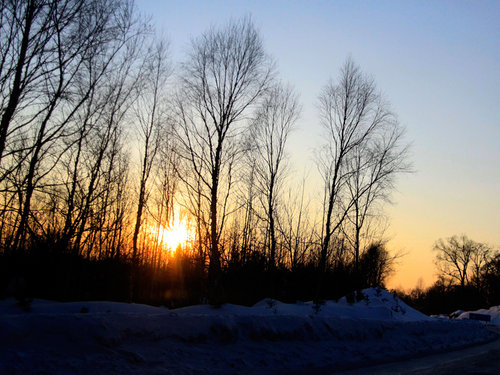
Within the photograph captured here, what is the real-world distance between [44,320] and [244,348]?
310 cm

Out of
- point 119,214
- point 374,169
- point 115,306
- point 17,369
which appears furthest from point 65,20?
point 374,169

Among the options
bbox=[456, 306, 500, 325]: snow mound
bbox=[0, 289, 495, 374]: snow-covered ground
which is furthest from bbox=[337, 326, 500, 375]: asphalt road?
bbox=[456, 306, 500, 325]: snow mound

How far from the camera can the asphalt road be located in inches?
266

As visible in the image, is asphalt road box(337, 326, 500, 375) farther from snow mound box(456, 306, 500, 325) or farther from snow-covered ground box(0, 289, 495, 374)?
snow mound box(456, 306, 500, 325)

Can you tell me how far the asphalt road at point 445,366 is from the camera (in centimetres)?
675

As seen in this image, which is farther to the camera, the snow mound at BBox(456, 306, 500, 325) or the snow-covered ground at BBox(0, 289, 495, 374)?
the snow mound at BBox(456, 306, 500, 325)

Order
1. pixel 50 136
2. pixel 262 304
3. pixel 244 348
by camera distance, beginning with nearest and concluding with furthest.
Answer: pixel 244 348, pixel 50 136, pixel 262 304

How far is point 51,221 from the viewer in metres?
13.3

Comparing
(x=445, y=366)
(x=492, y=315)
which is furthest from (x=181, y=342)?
(x=492, y=315)

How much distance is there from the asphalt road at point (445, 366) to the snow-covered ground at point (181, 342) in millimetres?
474

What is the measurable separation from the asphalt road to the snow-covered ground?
474 millimetres

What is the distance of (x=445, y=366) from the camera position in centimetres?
745

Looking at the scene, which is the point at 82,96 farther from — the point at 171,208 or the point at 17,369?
the point at 171,208

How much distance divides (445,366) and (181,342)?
180 inches
